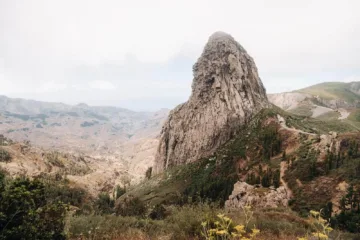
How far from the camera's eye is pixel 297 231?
42.9 feet

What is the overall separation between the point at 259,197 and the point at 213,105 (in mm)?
76486

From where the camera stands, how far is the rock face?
118250 mm

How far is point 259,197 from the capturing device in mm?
50062

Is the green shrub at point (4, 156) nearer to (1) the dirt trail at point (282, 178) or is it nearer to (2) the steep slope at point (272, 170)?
(2) the steep slope at point (272, 170)

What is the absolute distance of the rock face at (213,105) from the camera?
118250mm

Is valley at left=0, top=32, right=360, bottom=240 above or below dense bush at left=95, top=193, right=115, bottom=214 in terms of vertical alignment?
above

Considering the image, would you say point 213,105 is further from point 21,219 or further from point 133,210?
point 21,219

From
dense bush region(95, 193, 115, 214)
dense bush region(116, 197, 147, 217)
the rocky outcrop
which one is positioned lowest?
dense bush region(95, 193, 115, 214)

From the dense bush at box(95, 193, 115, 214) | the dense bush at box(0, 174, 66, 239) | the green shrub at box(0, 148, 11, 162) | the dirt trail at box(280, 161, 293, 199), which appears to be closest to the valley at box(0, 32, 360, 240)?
the dense bush at box(0, 174, 66, 239)

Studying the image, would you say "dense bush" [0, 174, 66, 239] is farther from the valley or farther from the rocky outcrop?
the rocky outcrop

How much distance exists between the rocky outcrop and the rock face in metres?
58.7

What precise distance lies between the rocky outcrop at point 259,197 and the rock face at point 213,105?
58681mm

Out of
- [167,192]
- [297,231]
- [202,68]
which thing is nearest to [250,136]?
[167,192]

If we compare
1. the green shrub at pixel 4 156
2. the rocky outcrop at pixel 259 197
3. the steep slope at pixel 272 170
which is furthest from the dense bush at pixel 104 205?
the green shrub at pixel 4 156
